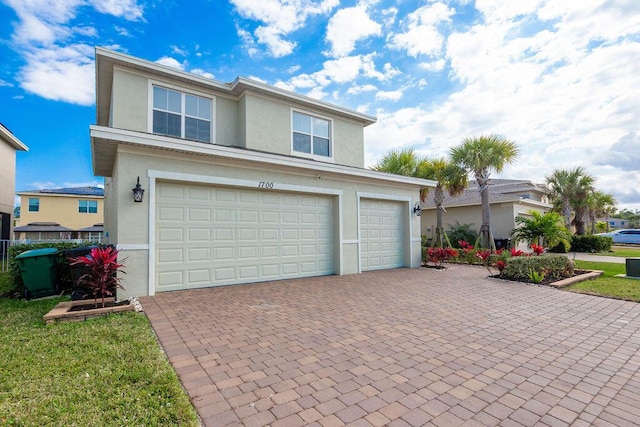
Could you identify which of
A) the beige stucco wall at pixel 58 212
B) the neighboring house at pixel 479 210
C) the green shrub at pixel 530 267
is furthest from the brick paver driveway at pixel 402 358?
the beige stucco wall at pixel 58 212

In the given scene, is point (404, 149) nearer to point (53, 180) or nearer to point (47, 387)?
point (47, 387)

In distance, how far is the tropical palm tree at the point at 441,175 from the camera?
1586 centimetres

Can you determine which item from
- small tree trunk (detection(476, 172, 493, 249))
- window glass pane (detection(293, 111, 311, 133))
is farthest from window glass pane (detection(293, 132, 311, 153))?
small tree trunk (detection(476, 172, 493, 249))

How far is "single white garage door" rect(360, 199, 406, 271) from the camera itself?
10641 millimetres

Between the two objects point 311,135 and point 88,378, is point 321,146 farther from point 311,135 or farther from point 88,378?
point 88,378

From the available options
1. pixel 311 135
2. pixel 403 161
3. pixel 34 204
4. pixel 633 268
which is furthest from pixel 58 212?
pixel 633 268

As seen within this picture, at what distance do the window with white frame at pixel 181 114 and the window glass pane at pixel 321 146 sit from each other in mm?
3800

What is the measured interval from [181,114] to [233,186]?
11.3ft

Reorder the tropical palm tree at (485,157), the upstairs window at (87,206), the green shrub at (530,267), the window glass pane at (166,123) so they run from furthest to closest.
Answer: the upstairs window at (87,206)
the tropical palm tree at (485,157)
the window glass pane at (166,123)
the green shrub at (530,267)

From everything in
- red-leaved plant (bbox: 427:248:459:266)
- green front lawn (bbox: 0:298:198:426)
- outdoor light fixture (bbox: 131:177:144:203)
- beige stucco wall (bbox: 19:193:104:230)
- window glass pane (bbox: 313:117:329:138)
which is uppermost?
window glass pane (bbox: 313:117:329:138)

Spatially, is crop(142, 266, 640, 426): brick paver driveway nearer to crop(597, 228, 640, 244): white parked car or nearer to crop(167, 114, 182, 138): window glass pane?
crop(167, 114, 182, 138): window glass pane

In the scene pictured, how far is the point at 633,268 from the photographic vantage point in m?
9.38

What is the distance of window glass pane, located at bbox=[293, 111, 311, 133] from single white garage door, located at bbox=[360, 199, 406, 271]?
345 cm

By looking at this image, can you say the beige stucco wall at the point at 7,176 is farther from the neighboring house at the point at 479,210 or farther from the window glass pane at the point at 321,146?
the neighboring house at the point at 479,210
